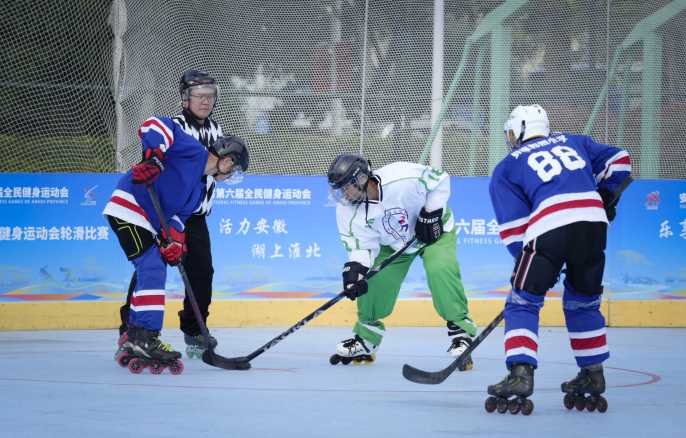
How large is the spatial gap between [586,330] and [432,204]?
136cm

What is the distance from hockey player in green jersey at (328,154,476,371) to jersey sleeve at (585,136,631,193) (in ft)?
3.80

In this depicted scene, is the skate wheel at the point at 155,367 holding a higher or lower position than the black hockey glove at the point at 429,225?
lower

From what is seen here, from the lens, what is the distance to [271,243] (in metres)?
6.01

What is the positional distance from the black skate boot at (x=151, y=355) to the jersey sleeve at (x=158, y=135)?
2.88 feet

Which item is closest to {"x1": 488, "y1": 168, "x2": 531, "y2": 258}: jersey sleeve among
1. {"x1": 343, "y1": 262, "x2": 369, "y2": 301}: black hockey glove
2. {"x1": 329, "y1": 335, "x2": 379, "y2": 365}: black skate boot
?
{"x1": 343, "y1": 262, "x2": 369, "y2": 301}: black hockey glove

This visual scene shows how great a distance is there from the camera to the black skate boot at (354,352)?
3.80 m

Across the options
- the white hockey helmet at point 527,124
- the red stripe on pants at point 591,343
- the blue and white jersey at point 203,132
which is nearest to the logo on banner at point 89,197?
the blue and white jersey at point 203,132

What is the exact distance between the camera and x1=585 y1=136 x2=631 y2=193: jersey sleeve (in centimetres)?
270

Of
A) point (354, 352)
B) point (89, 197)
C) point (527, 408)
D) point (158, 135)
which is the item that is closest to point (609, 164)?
point (527, 408)

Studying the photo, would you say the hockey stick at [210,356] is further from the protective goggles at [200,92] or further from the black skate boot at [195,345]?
the protective goggles at [200,92]

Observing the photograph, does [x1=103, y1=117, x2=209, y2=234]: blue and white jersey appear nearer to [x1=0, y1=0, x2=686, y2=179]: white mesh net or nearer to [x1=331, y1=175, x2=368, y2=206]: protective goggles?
[x1=331, y1=175, x2=368, y2=206]: protective goggles

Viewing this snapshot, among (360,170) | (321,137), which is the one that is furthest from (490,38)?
(360,170)

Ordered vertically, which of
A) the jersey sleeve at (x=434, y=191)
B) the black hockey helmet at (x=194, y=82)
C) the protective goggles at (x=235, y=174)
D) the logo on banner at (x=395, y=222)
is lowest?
the logo on banner at (x=395, y=222)

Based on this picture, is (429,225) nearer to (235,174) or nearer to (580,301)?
(235,174)
